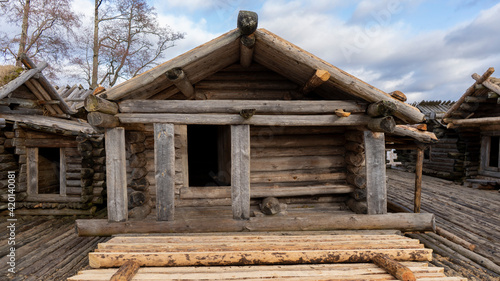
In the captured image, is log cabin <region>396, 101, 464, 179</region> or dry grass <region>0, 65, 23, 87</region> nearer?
dry grass <region>0, 65, 23, 87</region>

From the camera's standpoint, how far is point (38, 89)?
8.62m

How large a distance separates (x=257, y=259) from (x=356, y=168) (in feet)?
11.5

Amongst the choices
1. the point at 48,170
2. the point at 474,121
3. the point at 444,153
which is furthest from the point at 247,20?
the point at 444,153

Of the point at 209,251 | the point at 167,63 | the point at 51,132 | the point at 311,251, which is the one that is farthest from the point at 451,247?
the point at 51,132

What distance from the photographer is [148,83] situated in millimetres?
4062

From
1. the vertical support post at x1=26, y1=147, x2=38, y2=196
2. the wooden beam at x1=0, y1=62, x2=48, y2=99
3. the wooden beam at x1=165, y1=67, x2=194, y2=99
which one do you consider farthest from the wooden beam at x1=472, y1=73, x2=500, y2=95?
the wooden beam at x1=0, y1=62, x2=48, y2=99

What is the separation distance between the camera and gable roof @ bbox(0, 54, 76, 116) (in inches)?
305

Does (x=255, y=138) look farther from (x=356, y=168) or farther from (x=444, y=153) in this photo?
(x=444, y=153)

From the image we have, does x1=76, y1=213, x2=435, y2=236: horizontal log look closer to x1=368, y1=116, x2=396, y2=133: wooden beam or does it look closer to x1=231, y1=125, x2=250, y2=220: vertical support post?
x1=231, y1=125, x2=250, y2=220: vertical support post

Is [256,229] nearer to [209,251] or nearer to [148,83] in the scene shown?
[209,251]

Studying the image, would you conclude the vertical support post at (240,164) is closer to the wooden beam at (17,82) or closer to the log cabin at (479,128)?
the wooden beam at (17,82)

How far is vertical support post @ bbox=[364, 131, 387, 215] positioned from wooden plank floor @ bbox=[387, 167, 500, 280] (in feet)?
4.51

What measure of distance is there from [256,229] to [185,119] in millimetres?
2460

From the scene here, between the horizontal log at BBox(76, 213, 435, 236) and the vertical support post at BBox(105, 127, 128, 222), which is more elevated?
the vertical support post at BBox(105, 127, 128, 222)
